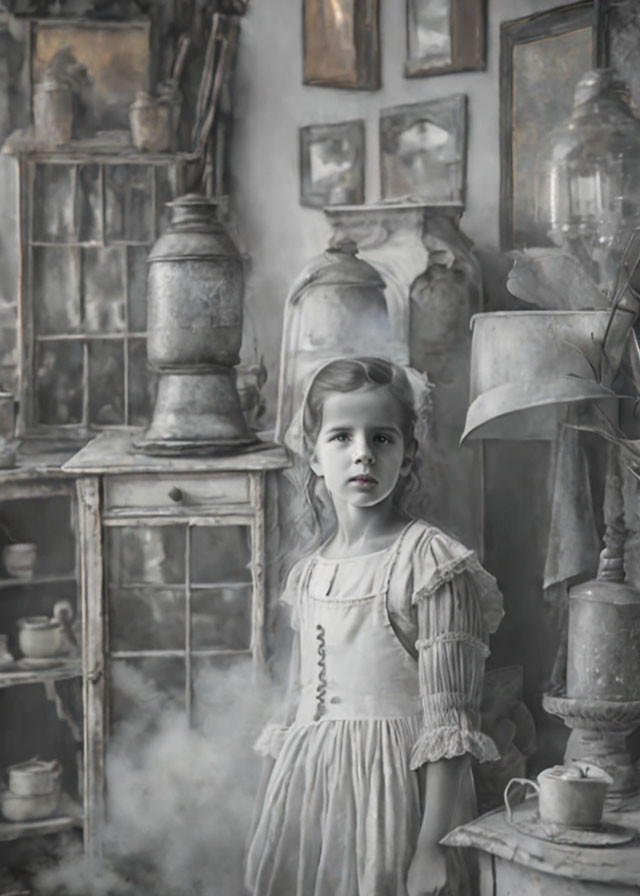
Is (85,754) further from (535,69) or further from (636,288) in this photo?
(535,69)

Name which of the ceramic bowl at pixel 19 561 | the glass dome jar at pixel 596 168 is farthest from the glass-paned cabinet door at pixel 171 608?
the glass dome jar at pixel 596 168

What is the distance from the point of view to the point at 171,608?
2.82 meters

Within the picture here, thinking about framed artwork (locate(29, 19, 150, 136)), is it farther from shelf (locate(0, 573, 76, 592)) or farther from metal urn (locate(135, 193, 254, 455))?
shelf (locate(0, 573, 76, 592))

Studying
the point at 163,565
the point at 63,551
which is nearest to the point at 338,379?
the point at 163,565

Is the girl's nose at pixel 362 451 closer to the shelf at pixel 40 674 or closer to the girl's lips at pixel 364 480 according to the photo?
the girl's lips at pixel 364 480

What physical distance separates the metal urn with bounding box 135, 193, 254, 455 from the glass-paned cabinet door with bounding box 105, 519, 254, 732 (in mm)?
192

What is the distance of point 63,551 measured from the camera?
2965 mm

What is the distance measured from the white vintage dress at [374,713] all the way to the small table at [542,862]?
90mm

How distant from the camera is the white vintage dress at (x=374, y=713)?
2.29 meters

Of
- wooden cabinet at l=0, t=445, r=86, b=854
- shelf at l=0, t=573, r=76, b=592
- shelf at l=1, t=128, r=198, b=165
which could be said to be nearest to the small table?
wooden cabinet at l=0, t=445, r=86, b=854

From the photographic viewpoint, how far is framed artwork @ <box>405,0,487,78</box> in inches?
108

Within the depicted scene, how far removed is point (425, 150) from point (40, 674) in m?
1.40

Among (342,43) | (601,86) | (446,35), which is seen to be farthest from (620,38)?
(342,43)

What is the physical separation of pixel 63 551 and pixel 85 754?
Answer: 0.45 meters
